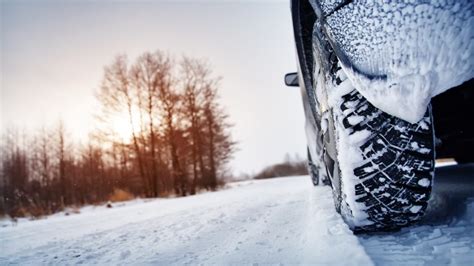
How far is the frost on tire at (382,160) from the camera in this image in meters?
1.10

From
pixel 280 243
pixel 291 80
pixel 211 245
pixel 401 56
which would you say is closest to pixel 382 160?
pixel 401 56

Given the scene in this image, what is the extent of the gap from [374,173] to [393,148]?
4.7 inches

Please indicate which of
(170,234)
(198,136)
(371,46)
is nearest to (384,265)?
(371,46)

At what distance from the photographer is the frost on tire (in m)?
1.10

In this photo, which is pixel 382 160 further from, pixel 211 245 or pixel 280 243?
pixel 211 245

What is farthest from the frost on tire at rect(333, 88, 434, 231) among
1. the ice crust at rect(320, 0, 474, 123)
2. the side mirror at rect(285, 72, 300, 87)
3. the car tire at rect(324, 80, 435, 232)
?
the side mirror at rect(285, 72, 300, 87)

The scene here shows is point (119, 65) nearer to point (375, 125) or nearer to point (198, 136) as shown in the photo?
point (198, 136)

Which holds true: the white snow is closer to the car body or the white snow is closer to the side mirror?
the car body

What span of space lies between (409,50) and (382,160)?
1.37 ft

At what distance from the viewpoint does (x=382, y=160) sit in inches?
44.1

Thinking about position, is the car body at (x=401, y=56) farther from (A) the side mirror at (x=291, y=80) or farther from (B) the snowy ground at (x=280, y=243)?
(A) the side mirror at (x=291, y=80)

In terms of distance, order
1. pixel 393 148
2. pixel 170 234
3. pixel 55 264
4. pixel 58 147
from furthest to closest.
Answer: pixel 58 147, pixel 170 234, pixel 55 264, pixel 393 148

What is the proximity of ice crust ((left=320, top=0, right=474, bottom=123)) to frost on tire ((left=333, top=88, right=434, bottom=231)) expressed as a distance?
132mm

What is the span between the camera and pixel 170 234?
7.68ft
